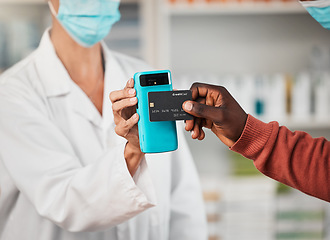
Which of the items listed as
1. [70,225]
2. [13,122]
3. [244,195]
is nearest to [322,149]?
[70,225]

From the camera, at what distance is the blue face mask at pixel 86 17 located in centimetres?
102

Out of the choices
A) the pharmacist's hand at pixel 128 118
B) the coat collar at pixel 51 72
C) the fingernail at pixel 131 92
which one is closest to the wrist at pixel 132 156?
the pharmacist's hand at pixel 128 118

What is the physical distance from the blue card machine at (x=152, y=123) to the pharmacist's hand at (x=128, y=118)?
1 centimetres

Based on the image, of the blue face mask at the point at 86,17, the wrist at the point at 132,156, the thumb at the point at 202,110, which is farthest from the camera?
the blue face mask at the point at 86,17

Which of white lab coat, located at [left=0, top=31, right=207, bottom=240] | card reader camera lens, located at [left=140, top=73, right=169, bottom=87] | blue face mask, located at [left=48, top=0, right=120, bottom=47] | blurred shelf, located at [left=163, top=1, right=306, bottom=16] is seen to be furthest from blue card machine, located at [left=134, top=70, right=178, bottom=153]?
blurred shelf, located at [left=163, top=1, right=306, bottom=16]

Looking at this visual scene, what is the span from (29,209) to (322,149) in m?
0.69

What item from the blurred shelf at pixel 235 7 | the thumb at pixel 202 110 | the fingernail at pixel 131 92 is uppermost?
the blurred shelf at pixel 235 7

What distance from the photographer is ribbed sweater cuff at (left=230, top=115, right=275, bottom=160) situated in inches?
30.9

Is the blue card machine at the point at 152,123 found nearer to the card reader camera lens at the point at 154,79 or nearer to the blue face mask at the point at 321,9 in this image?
the card reader camera lens at the point at 154,79

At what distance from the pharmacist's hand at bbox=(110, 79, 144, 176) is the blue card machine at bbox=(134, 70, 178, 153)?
1 cm

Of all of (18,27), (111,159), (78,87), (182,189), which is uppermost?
(18,27)

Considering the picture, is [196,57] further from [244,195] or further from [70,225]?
[70,225]

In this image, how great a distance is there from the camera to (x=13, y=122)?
97 centimetres

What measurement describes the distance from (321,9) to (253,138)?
289mm
